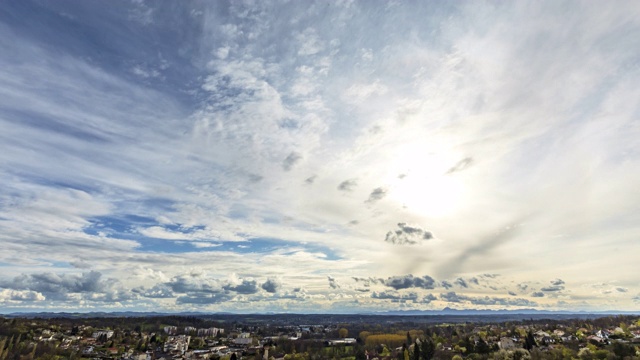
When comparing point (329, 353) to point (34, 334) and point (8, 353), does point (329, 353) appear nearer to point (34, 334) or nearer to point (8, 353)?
point (8, 353)

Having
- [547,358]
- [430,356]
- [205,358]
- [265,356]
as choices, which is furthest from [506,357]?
[205,358]

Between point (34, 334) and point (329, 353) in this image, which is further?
point (34, 334)

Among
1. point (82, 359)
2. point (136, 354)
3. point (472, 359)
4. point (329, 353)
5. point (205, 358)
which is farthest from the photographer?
point (329, 353)

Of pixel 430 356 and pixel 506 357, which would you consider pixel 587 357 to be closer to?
pixel 506 357

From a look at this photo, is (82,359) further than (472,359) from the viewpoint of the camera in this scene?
Yes

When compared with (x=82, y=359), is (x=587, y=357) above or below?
above

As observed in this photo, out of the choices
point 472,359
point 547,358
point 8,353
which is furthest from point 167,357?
point 547,358

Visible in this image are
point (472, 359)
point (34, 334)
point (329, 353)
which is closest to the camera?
point (472, 359)

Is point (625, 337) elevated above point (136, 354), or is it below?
above

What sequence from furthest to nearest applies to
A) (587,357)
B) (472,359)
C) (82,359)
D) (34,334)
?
(34,334)
(82,359)
(472,359)
(587,357)
